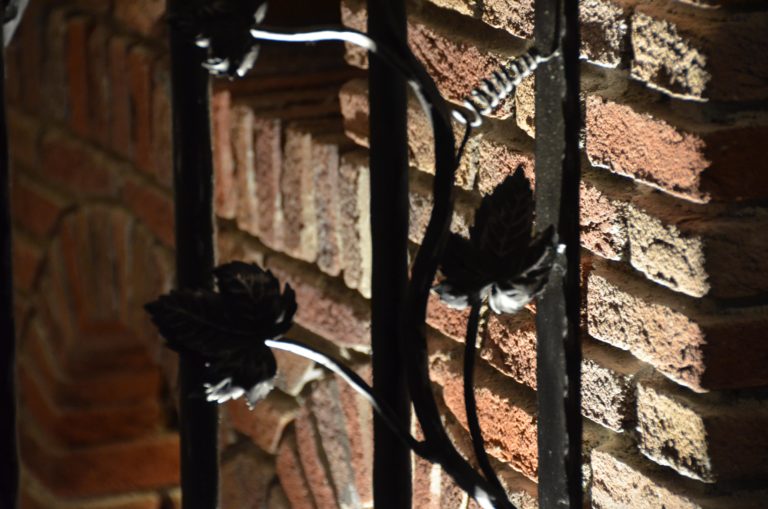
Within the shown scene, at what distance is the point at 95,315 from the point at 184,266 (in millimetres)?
1664

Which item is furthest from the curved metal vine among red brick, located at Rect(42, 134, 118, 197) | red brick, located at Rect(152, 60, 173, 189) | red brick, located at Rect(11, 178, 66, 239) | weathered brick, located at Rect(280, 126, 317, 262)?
red brick, located at Rect(11, 178, 66, 239)

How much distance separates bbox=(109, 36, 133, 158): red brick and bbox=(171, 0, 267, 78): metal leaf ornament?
4.70 feet

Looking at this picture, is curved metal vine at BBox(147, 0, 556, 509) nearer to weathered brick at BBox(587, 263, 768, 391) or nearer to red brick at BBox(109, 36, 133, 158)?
weathered brick at BBox(587, 263, 768, 391)

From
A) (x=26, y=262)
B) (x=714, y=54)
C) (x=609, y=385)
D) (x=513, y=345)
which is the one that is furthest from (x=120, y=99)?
(x=714, y=54)

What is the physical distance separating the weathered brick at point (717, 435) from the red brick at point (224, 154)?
0.86 metres

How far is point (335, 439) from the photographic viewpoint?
156 centimetres

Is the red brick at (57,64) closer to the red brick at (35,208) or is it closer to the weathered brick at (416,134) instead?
the red brick at (35,208)

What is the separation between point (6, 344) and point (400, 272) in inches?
8.2

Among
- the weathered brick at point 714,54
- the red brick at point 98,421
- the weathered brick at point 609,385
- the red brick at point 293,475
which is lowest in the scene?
the red brick at point 98,421

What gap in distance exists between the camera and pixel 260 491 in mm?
1706

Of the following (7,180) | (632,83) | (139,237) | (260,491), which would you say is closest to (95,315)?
(139,237)

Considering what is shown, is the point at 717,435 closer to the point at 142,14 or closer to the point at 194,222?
the point at 194,222

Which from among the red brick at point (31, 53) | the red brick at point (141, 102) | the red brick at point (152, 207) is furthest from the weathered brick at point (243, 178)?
the red brick at point (31, 53)

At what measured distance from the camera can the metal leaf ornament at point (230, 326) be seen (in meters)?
0.56
